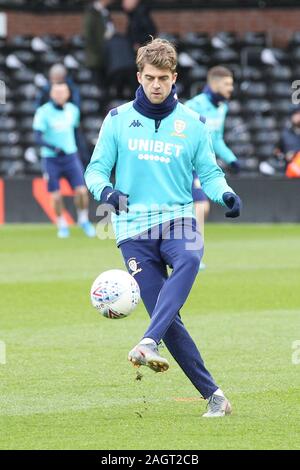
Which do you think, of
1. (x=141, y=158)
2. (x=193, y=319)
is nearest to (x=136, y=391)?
(x=141, y=158)

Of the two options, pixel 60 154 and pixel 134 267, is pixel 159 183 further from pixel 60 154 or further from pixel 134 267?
pixel 60 154

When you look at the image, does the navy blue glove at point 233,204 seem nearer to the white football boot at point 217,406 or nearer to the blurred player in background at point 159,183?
the blurred player in background at point 159,183

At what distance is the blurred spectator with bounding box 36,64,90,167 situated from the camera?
895 inches

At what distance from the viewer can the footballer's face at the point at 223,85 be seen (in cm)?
1745

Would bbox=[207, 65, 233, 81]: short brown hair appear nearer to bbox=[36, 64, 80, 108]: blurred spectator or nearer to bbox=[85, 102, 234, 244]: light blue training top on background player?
bbox=[36, 64, 80, 108]: blurred spectator

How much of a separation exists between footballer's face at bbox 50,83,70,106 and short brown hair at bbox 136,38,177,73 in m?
14.6

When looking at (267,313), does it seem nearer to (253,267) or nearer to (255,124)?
(253,267)

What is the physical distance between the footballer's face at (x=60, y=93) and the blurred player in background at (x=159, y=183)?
47.4ft

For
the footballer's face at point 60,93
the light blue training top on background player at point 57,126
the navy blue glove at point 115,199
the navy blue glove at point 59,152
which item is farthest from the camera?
the light blue training top on background player at point 57,126

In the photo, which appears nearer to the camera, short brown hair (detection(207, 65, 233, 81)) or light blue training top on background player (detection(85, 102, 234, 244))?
light blue training top on background player (detection(85, 102, 234, 244))

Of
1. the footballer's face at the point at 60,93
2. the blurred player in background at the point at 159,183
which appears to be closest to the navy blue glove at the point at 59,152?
the footballer's face at the point at 60,93

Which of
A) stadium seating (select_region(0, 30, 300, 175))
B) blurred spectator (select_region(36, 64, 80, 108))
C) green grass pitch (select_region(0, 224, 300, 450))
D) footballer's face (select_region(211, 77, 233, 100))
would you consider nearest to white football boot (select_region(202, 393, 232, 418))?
green grass pitch (select_region(0, 224, 300, 450))

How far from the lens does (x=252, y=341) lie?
1118 centimetres

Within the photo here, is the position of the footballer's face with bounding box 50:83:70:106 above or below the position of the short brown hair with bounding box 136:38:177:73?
below
